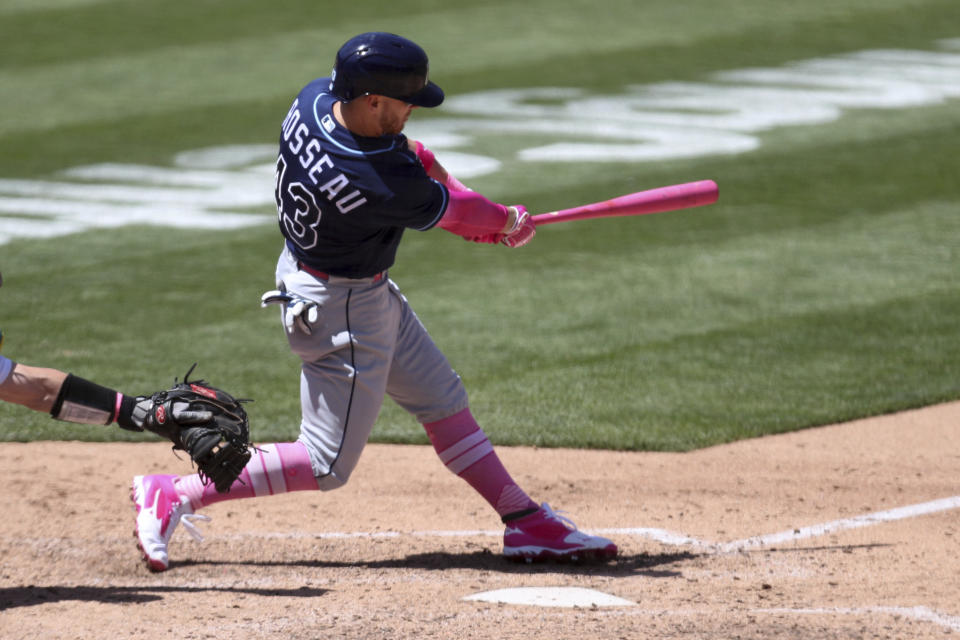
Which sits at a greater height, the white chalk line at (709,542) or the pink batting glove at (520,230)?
the pink batting glove at (520,230)

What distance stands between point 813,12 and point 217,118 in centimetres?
714

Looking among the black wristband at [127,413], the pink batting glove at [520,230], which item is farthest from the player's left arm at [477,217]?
the black wristband at [127,413]

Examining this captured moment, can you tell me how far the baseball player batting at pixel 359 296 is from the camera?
4.14 m

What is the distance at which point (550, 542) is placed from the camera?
15.4 ft

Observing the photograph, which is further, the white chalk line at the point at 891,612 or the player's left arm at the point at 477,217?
the player's left arm at the point at 477,217

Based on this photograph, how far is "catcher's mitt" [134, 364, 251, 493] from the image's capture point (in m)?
4.09

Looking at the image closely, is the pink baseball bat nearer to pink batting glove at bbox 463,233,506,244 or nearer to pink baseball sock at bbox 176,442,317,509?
pink batting glove at bbox 463,233,506,244

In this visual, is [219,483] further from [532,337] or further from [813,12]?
[813,12]

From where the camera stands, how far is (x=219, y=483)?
4.25 m

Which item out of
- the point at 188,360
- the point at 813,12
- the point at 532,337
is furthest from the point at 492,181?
the point at 813,12

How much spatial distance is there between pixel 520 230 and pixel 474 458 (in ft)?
2.62

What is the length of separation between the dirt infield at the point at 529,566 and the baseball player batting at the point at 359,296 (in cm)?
22

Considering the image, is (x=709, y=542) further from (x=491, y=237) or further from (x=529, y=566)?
(x=491, y=237)

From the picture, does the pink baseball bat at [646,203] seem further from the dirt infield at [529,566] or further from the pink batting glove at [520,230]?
the dirt infield at [529,566]
